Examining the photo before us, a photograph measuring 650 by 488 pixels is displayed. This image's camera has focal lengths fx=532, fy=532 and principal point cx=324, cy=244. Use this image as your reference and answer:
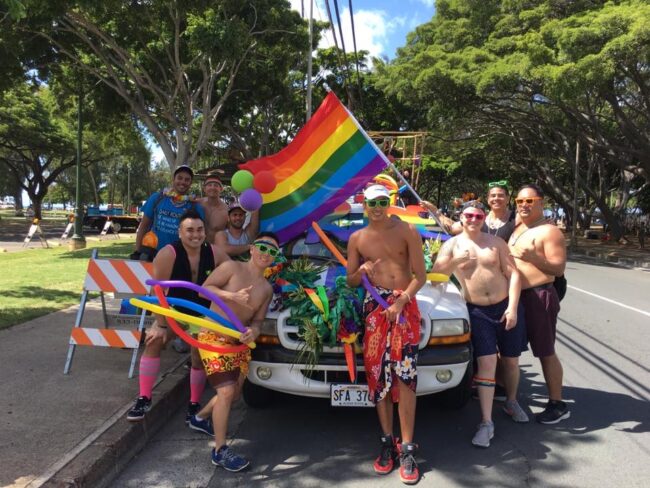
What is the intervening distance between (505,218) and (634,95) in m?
19.9

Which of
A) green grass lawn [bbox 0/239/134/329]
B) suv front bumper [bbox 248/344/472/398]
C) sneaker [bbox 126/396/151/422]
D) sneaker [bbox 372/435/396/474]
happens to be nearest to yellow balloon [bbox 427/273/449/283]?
suv front bumper [bbox 248/344/472/398]

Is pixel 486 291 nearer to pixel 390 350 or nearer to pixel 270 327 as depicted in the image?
pixel 390 350

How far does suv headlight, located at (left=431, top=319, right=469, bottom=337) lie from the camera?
3748mm

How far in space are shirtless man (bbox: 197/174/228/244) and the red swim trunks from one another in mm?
2453

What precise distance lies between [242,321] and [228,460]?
88cm

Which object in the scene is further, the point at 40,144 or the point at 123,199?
the point at 123,199

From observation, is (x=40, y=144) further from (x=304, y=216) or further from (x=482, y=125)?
(x=304, y=216)

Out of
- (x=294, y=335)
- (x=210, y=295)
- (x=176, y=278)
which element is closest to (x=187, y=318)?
(x=210, y=295)

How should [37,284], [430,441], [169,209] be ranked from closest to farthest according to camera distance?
[430,441] < [169,209] < [37,284]

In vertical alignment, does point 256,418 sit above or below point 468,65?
below

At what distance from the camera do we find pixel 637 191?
37.1 metres

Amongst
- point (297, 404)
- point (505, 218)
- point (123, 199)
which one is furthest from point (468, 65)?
point (123, 199)

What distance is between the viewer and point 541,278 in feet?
13.8

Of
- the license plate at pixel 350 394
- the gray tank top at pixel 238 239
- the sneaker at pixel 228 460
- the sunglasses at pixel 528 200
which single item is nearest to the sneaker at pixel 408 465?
the license plate at pixel 350 394
